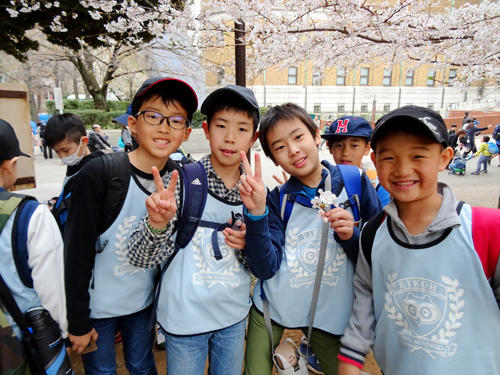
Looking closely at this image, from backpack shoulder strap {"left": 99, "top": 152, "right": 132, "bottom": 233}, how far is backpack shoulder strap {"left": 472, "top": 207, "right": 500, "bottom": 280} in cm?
158

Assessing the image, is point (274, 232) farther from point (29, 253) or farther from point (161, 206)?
point (29, 253)

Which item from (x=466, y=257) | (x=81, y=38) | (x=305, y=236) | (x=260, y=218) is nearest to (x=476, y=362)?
(x=466, y=257)

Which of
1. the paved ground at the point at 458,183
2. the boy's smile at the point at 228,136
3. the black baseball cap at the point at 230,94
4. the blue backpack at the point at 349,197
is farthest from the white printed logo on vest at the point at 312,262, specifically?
the paved ground at the point at 458,183

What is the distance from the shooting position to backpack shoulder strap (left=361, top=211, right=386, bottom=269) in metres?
1.36

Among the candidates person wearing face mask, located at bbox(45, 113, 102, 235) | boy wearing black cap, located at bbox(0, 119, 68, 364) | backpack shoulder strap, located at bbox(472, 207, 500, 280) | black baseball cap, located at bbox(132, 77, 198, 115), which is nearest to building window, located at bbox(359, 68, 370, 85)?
person wearing face mask, located at bbox(45, 113, 102, 235)

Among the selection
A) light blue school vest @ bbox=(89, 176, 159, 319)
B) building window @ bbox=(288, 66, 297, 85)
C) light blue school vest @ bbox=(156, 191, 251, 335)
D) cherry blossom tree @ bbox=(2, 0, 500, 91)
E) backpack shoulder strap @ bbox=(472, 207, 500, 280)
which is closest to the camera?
backpack shoulder strap @ bbox=(472, 207, 500, 280)

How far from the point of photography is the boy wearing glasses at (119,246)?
1.46m

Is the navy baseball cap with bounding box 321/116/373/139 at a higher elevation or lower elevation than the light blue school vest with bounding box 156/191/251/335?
higher

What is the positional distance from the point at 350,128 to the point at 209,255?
1.73 m

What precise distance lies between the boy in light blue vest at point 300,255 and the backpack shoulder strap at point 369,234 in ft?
0.24

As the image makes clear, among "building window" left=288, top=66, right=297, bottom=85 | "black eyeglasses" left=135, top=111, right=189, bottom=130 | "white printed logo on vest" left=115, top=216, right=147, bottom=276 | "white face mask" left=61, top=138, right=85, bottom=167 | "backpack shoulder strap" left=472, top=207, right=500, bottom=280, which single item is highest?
"building window" left=288, top=66, right=297, bottom=85

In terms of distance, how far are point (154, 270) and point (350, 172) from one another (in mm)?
1281

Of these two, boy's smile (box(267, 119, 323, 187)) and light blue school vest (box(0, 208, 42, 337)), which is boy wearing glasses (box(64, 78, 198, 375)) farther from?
boy's smile (box(267, 119, 323, 187))

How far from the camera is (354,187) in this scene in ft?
5.38
